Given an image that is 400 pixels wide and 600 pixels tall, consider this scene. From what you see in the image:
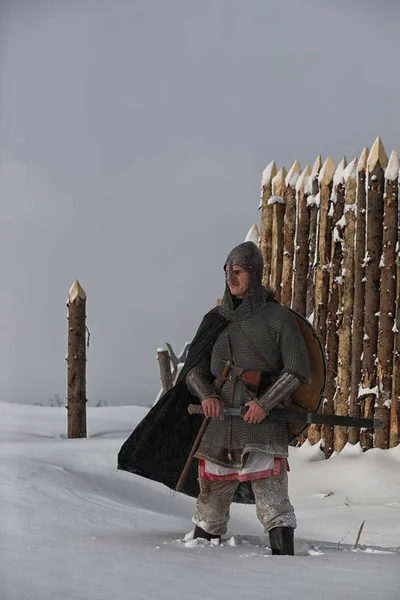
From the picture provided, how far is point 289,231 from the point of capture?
8453 millimetres

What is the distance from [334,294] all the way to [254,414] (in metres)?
3.89

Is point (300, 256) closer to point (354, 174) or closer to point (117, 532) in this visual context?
point (354, 174)

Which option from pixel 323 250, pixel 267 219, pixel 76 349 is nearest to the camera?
pixel 323 250

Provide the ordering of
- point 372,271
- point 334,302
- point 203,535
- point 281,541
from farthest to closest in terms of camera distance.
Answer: point 334,302 → point 372,271 → point 203,535 → point 281,541

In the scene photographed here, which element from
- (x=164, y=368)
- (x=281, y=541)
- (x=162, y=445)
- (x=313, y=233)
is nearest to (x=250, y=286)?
(x=162, y=445)

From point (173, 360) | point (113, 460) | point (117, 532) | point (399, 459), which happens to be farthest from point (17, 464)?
point (173, 360)

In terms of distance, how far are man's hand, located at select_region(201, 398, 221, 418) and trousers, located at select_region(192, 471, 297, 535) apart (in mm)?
387

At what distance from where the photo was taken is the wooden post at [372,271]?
7.48 m

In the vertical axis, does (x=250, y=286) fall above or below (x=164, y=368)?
above

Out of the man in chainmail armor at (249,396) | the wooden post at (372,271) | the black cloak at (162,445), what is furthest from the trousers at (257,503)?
the wooden post at (372,271)

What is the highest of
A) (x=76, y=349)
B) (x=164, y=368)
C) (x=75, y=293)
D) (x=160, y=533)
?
(x=75, y=293)

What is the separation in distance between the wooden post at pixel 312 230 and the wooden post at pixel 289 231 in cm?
21

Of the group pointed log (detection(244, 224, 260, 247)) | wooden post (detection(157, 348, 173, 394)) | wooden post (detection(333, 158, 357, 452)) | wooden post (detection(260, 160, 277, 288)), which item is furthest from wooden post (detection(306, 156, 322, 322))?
wooden post (detection(157, 348, 173, 394))

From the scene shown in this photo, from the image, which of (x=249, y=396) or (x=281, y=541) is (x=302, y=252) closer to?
(x=249, y=396)
